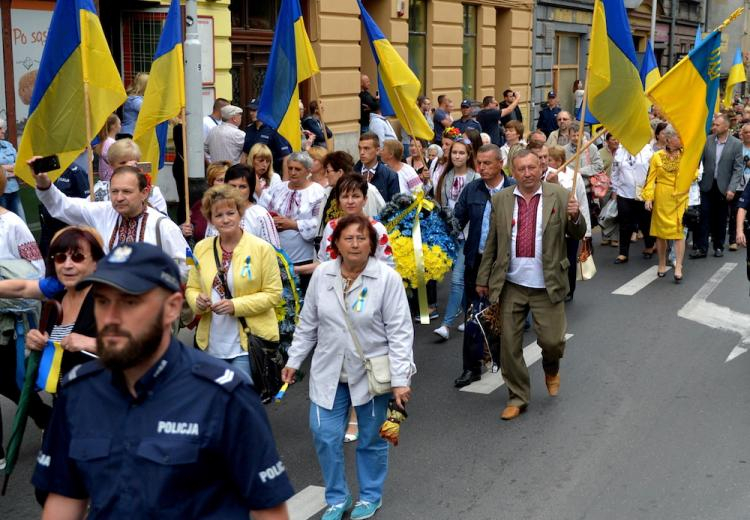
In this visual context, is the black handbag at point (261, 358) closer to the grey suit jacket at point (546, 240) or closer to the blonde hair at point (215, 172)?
the grey suit jacket at point (546, 240)

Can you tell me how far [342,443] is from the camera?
5359 mm

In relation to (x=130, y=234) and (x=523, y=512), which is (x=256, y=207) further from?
(x=523, y=512)

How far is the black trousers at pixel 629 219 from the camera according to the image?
13758 mm

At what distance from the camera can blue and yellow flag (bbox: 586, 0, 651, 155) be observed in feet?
27.5

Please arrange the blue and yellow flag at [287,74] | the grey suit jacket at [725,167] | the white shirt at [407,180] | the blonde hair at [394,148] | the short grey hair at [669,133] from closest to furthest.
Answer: the white shirt at [407,180] < the blonde hair at [394,148] < the blue and yellow flag at [287,74] < the short grey hair at [669,133] < the grey suit jacket at [725,167]

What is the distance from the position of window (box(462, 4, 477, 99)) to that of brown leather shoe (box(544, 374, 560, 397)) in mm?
18665

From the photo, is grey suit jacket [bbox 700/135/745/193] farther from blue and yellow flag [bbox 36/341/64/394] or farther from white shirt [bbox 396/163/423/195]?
blue and yellow flag [bbox 36/341/64/394]

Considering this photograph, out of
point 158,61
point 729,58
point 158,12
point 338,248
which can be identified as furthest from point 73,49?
point 729,58

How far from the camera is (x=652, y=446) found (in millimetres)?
6480

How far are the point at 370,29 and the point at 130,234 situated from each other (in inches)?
237

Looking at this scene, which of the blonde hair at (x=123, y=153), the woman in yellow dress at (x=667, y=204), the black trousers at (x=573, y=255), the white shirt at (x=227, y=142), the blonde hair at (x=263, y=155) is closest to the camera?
the blonde hair at (x=123, y=153)

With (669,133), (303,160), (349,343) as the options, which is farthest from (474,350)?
(669,133)

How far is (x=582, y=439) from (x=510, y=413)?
602 millimetres

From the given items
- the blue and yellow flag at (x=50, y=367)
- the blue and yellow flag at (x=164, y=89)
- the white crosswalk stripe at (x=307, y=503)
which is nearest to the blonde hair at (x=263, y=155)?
the blue and yellow flag at (x=164, y=89)
